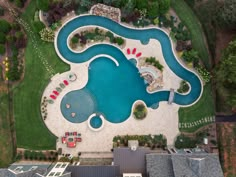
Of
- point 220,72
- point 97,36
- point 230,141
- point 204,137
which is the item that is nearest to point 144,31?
point 97,36

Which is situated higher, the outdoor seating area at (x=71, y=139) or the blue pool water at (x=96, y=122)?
the blue pool water at (x=96, y=122)

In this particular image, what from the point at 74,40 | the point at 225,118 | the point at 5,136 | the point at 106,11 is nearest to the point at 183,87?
the point at 225,118

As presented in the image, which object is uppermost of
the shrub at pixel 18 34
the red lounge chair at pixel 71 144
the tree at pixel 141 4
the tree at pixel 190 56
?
the tree at pixel 141 4

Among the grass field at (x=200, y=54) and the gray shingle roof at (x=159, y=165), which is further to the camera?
the grass field at (x=200, y=54)

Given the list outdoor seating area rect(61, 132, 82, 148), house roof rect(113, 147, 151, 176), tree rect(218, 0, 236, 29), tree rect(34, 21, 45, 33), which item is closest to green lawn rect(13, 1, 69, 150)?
tree rect(34, 21, 45, 33)

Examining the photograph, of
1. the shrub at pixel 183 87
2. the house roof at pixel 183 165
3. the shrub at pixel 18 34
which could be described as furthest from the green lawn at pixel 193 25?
the shrub at pixel 18 34

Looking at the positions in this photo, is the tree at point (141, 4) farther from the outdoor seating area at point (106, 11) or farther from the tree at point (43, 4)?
the tree at point (43, 4)

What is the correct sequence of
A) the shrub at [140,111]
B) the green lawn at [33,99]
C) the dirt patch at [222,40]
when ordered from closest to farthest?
the shrub at [140,111] < the green lawn at [33,99] < the dirt patch at [222,40]
